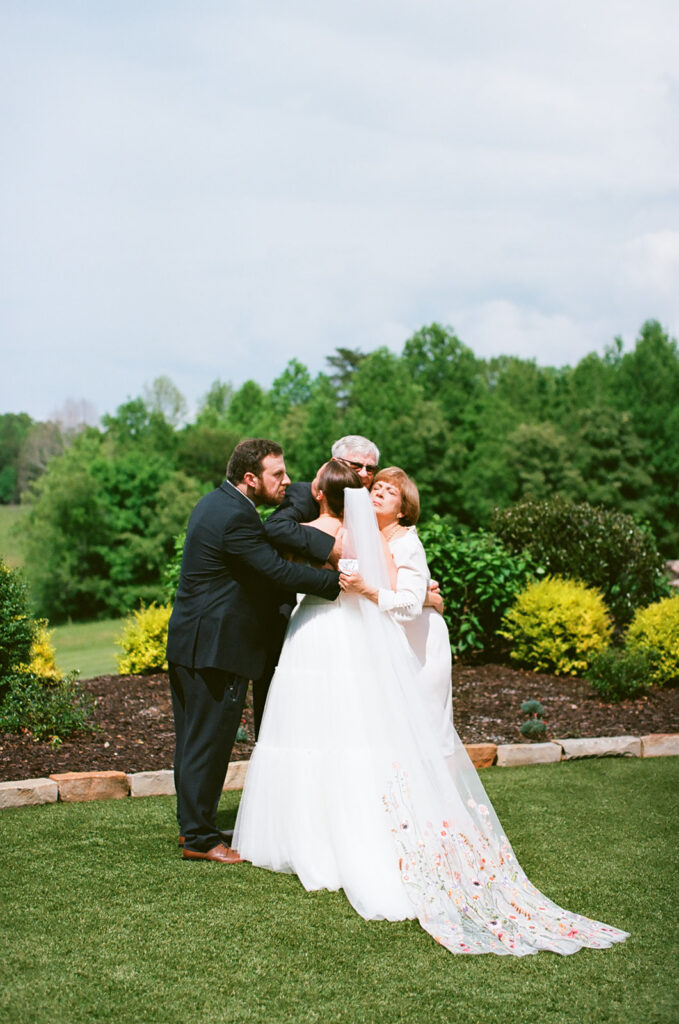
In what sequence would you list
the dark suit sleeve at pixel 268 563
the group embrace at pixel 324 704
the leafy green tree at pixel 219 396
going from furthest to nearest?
the leafy green tree at pixel 219 396 < the dark suit sleeve at pixel 268 563 < the group embrace at pixel 324 704

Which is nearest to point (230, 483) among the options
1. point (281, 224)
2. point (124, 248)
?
point (281, 224)

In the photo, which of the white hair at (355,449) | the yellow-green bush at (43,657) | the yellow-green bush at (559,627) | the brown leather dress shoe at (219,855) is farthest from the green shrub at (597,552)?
the brown leather dress shoe at (219,855)

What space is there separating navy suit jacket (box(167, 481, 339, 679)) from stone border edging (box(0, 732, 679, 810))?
→ 182 centimetres

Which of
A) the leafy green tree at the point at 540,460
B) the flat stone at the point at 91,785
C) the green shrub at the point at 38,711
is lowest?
the flat stone at the point at 91,785

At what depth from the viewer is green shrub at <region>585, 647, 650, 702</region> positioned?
909 cm

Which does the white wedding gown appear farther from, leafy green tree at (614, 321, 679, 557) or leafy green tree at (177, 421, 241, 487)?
leafy green tree at (177, 421, 241, 487)

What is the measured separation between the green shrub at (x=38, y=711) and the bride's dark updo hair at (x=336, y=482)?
3.42 metres

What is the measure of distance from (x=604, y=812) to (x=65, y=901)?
362 centimetres

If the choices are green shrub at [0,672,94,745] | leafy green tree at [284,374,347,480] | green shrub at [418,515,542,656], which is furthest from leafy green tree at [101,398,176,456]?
green shrub at [0,672,94,745]

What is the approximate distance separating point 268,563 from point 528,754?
3833 mm

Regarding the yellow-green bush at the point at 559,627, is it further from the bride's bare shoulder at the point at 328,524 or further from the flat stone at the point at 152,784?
the bride's bare shoulder at the point at 328,524

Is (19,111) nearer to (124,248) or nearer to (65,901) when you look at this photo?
(124,248)

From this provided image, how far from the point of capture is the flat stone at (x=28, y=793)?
19.5ft

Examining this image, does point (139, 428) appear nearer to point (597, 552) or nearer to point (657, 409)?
point (657, 409)
